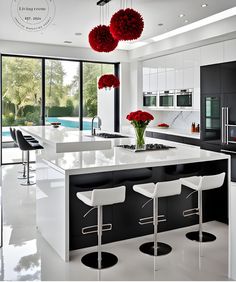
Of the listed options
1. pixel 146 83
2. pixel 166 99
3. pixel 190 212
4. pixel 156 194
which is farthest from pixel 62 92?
pixel 156 194

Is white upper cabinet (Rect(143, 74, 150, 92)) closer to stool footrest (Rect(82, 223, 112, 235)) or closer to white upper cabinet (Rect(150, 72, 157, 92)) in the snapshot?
white upper cabinet (Rect(150, 72, 157, 92))

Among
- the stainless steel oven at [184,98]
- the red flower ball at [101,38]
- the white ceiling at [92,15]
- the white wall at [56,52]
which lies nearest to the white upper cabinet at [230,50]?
the white ceiling at [92,15]

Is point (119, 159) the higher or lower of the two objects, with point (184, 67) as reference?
lower

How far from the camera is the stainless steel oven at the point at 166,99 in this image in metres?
7.47

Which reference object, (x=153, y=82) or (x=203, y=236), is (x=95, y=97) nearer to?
(x=153, y=82)

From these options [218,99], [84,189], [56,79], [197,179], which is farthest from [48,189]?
[56,79]

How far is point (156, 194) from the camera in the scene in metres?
3.07

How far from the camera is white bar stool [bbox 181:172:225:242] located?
3334mm

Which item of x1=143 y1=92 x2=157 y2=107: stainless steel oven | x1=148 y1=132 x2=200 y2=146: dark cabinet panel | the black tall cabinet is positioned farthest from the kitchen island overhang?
x1=143 y1=92 x2=157 y2=107: stainless steel oven

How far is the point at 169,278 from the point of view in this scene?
2816 mm

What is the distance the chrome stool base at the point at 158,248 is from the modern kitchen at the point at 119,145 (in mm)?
21

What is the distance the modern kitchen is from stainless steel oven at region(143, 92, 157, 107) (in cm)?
5

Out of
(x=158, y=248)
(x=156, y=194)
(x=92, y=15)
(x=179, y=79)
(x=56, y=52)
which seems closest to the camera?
(x=156, y=194)

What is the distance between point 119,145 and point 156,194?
1.49 meters
